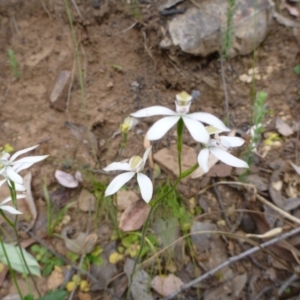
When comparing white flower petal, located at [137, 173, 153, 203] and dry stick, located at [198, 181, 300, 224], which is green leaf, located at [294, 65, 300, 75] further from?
white flower petal, located at [137, 173, 153, 203]

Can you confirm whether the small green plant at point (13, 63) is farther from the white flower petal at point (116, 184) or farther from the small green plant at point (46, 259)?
the white flower petal at point (116, 184)

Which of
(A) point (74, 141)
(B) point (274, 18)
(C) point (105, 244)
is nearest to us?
(C) point (105, 244)

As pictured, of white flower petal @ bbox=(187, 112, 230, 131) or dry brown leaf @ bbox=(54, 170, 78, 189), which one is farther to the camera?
dry brown leaf @ bbox=(54, 170, 78, 189)

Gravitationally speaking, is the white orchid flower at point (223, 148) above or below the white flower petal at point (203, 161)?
below

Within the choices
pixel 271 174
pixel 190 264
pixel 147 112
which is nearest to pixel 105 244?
pixel 190 264

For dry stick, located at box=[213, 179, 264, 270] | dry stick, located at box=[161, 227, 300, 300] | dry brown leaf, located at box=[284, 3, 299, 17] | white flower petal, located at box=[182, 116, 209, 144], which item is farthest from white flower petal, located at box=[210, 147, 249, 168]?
dry brown leaf, located at box=[284, 3, 299, 17]

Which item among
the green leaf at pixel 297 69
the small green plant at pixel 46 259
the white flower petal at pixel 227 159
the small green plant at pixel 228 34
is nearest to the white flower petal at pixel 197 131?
the white flower petal at pixel 227 159

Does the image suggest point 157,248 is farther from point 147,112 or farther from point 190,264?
point 147,112
